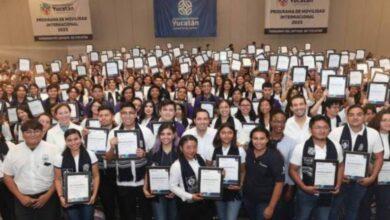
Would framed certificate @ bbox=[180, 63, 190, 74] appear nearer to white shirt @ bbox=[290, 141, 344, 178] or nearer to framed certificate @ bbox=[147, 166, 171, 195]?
framed certificate @ bbox=[147, 166, 171, 195]

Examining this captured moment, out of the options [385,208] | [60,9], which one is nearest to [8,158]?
[385,208]

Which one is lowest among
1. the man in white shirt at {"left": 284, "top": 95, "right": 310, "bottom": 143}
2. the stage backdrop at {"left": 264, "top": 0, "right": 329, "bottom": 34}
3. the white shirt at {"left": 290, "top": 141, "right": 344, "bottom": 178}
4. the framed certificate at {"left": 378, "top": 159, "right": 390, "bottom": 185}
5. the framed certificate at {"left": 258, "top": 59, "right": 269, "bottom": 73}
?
the framed certificate at {"left": 378, "top": 159, "right": 390, "bottom": 185}

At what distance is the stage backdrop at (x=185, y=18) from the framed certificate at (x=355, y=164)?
1431 centimetres

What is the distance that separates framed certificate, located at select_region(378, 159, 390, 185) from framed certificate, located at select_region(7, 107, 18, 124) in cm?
546

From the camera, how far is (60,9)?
56.8 feet

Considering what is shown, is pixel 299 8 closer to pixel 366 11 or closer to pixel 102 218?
pixel 366 11

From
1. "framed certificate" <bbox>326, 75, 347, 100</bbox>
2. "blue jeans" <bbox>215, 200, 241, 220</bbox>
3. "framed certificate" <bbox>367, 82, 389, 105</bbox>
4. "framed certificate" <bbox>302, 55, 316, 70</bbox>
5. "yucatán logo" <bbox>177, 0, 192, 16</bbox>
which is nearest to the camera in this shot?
"blue jeans" <bbox>215, 200, 241, 220</bbox>

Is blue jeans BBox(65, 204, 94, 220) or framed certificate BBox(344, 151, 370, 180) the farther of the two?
blue jeans BBox(65, 204, 94, 220)

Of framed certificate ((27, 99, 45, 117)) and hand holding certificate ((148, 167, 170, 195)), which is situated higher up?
framed certificate ((27, 99, 45, 117))

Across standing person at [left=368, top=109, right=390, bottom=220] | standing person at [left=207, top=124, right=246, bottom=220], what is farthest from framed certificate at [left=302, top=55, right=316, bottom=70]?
standing person at [left=207, top=124, right=246, bottom=220]

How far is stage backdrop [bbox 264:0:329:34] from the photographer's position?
1670 centimetres

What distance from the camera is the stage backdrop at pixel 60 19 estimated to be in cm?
1727

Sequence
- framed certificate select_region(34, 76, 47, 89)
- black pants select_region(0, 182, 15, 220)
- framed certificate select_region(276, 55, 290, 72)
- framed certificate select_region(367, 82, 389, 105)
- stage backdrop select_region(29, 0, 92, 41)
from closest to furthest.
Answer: black pants select_region(0, 182, 15, 220), framed certificate select_region(367, 82, 389, 105), framed certificate select_region(276, 55, 290, 72), framed certificate select_region(34, 76, 47, 89), stage backdrop select_region(29, 0, 92, 41)

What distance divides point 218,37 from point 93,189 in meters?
14.8
